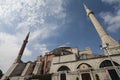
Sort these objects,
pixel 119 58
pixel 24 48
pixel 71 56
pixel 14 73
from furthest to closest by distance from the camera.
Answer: pixel 24 48, pixel 14 73, pixel 71 56, pixel 119 58

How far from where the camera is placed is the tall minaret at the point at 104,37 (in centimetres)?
2150

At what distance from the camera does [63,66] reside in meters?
22.7

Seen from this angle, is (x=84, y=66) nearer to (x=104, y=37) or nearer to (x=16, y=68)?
(x=104, y=37)

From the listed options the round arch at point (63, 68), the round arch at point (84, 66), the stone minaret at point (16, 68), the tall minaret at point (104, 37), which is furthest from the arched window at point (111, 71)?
the stone minaret at point (16, 68)

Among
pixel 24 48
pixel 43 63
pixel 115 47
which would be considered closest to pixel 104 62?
pixel 115 47

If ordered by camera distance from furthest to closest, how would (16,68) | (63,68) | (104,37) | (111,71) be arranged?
(16,68), (104,37), (63,68), (111,71)

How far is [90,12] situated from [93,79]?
21.5 meters

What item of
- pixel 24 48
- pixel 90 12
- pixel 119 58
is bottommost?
pixel 119 58

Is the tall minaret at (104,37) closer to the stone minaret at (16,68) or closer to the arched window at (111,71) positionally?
the arched window at (111,71)

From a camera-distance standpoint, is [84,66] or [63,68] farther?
[63,68]

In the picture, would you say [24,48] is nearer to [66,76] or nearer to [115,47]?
[66,76]

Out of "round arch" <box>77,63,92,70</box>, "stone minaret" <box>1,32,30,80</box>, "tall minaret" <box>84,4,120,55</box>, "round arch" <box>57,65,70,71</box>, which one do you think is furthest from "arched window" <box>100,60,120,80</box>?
"stone minaret" <box>1,32,30,80</box>

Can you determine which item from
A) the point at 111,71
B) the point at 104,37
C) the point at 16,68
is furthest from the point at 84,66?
the point at 16,68

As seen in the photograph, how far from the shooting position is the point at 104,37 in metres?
25.5
